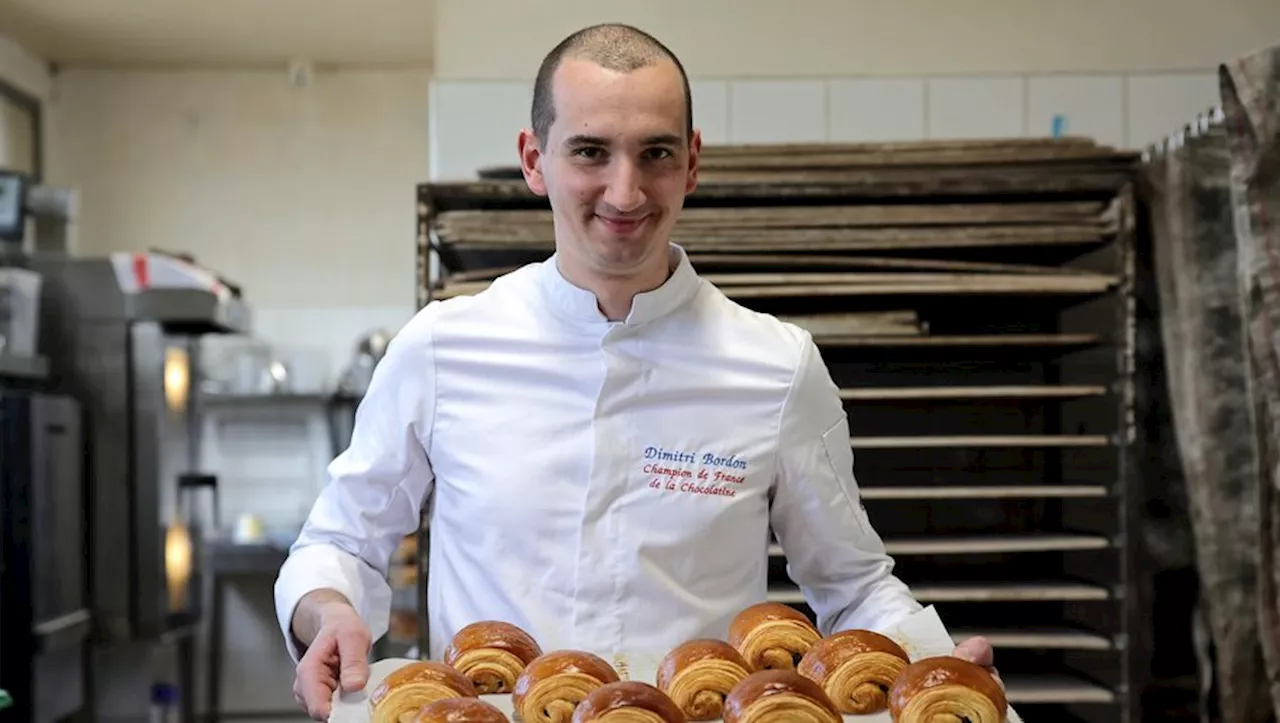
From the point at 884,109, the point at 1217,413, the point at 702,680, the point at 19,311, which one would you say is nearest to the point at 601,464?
the point at 702,680

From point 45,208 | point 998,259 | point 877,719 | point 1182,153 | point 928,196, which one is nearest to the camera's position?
point 877,719

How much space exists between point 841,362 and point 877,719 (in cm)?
149

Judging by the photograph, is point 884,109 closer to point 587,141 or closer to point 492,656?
point 587,141

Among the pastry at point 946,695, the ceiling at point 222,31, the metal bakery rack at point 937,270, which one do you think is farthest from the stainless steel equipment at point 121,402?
the pastry at point 946,695

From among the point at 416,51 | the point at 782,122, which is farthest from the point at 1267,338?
the point at 416,51

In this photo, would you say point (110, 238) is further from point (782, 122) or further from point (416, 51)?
point (782, 122)

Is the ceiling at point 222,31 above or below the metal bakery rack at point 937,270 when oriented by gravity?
above

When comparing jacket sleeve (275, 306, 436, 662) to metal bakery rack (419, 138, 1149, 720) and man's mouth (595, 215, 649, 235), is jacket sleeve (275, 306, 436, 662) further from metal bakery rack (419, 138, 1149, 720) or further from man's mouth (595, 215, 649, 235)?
metal bakery rack (419, 138, 1149, 720)

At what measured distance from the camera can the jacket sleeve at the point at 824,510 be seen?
1473mm

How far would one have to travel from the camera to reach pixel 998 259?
2475 mm

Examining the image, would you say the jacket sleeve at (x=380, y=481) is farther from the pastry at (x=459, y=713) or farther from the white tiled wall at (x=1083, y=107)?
the white tiled wall at (x=1083, y=107)

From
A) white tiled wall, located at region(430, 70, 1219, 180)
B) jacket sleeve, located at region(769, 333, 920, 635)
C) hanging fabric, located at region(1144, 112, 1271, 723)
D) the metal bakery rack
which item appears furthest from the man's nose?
white tiled wall, located at region(430, 70, 1219, 180)

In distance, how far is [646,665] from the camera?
1324 mm

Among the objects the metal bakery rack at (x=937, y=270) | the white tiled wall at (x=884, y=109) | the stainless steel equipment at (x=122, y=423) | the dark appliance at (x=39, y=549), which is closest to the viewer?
the metal bakery rack at (x=937, y=270)
